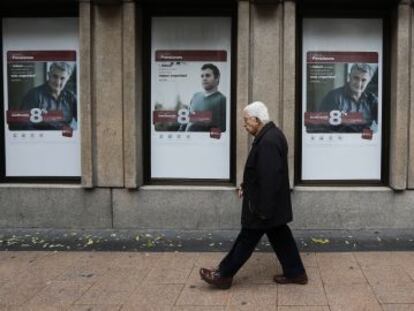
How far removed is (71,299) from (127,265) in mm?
1173

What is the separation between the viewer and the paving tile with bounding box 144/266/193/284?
6.14m

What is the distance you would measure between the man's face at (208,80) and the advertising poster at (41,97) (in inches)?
75.0

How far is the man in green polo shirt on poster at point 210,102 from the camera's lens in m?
8.56

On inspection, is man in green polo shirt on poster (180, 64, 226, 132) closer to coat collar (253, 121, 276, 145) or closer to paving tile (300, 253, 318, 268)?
paving tile (300, 253, 318, 268)

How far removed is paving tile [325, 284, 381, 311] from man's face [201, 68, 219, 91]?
12.3ft

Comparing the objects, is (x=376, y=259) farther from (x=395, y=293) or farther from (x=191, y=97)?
(x=191, y=97)

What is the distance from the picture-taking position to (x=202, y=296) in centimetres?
567

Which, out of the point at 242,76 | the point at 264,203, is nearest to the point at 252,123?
the point at 264,203

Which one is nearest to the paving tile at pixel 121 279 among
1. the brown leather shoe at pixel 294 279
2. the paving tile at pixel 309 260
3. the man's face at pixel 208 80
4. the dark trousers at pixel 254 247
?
the dark trousers at pixel 254 247

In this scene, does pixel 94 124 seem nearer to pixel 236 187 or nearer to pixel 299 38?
pixel 236 187

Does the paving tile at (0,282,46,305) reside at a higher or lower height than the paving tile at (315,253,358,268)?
lower

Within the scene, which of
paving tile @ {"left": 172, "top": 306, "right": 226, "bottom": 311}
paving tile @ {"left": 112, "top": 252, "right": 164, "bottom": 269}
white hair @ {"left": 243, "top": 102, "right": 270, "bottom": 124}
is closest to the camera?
paving tile @ {"left": 172, "top": 306, "right": 226, "bottom": 311}

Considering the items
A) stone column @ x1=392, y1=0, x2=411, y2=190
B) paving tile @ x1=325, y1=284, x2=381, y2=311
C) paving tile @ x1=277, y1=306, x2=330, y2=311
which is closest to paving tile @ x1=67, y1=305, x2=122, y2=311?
paving tile @ x1=277, y1=306, x2=330, y2=311

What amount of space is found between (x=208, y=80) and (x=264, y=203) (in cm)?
348
